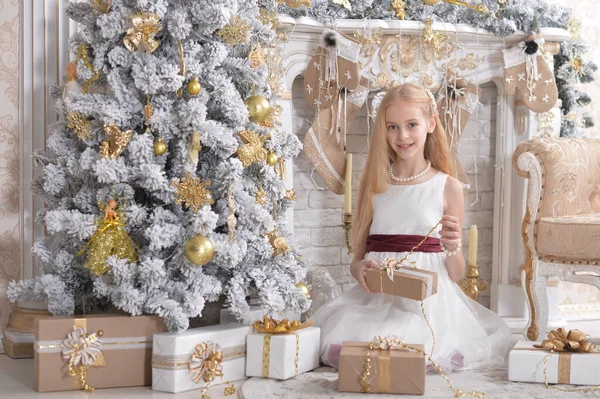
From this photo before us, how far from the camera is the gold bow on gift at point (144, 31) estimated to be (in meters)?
2.60

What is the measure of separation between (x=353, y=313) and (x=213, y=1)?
1.20m

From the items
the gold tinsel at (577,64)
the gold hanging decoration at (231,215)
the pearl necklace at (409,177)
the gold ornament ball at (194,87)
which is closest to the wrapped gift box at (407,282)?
the pearl necklace at (409,177)

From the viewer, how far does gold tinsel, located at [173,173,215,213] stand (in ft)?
8.66

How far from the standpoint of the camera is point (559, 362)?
267cm

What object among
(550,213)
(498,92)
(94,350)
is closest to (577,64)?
(498,92)

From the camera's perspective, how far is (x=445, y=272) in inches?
123

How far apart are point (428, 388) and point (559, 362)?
442 mm

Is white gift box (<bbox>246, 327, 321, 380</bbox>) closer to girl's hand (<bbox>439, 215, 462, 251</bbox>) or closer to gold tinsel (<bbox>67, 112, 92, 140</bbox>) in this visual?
girl's hand (<bbox>439, 215, 462, 251</bbox>)

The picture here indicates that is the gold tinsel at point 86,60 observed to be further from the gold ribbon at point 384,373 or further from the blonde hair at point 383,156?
the gold ribbon at point 384,373

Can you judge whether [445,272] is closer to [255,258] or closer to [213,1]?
[255,258]

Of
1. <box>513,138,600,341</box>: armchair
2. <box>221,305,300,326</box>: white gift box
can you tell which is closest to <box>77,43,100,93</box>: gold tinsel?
<box>221,305,300,326</box>: white gift box

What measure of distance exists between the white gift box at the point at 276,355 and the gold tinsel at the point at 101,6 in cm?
118

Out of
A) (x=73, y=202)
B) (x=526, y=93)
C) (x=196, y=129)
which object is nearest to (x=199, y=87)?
(x=196, y=129)

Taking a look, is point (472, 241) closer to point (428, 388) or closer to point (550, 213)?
point (550, 213)
